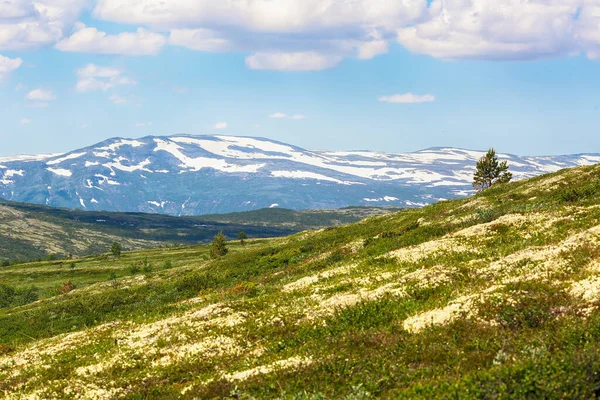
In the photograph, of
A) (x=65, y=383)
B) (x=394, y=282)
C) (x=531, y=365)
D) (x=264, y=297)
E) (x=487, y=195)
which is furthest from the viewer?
(x=487, y=195)

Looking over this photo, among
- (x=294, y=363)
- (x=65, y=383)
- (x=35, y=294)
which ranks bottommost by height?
(x=35, y=294)

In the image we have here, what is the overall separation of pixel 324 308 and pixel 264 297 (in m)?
7.46

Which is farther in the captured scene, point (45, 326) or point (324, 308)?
point (45, 326)

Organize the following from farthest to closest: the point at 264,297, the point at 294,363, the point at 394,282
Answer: the point at 264,297 → the point at 394,282 → the point at 294,363

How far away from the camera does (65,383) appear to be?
21859 millimetres

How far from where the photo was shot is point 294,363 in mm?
18281

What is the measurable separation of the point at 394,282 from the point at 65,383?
16.0m

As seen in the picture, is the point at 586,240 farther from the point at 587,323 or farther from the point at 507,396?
the point at 507,396

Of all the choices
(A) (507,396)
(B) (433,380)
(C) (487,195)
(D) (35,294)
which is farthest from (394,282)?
(D) (35,294)

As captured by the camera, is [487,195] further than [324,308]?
Yes

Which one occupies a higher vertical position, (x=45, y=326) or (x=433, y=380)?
(x=433, y=380)

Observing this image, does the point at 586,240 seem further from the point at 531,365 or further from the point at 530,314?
the point at 531,365

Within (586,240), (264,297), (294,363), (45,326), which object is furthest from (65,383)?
(45,326)

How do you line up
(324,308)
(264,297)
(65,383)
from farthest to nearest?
(264,297)
(324,308)
(65,383)
